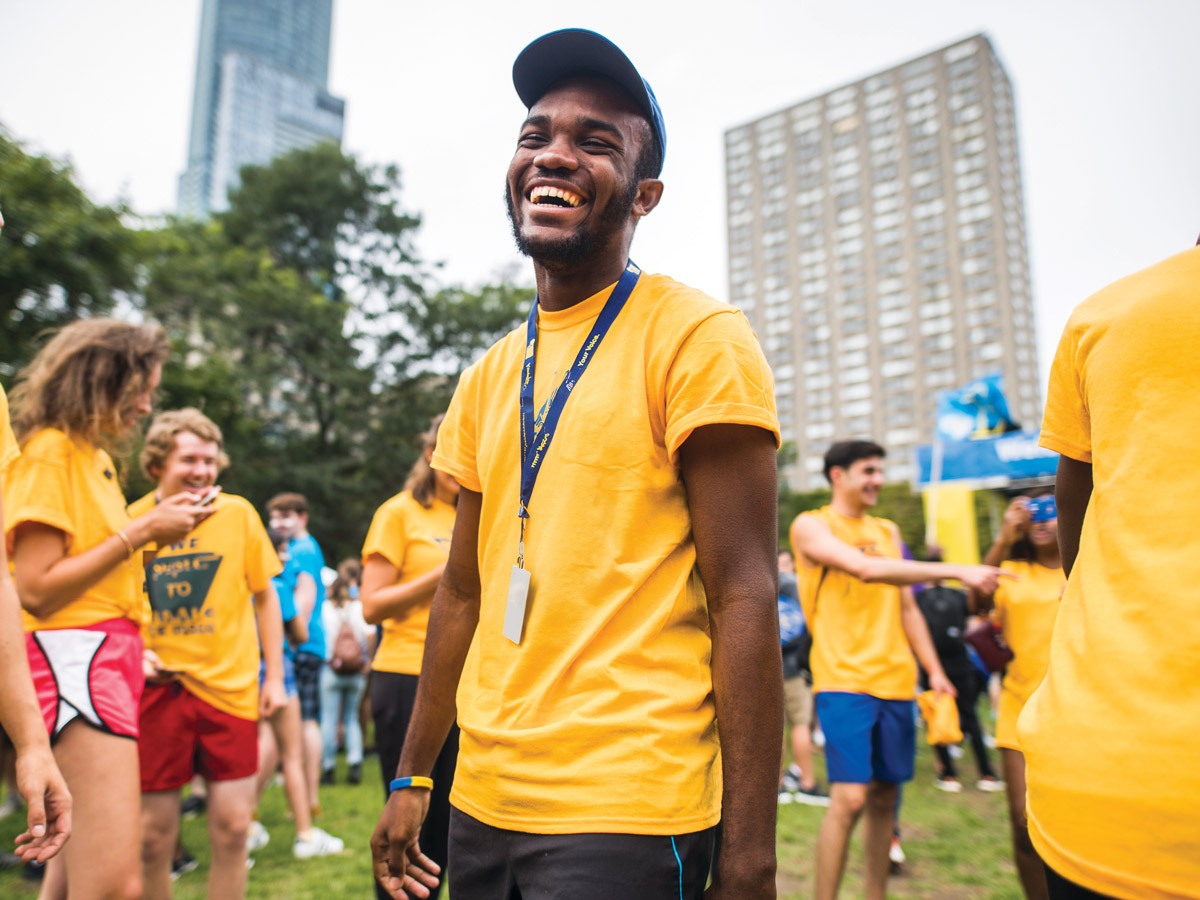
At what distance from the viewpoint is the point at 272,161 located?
30.9 meters

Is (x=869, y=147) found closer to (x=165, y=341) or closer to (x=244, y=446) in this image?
(x=244, y=446)

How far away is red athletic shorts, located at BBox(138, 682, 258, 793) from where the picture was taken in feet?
11.1

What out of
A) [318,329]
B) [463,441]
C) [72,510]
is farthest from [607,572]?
[318,329]

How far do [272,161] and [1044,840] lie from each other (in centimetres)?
3456

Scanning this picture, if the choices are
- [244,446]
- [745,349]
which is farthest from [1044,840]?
[244,446]

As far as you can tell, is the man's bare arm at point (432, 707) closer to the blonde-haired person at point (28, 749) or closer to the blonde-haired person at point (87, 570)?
the blonde-haired person at point (28, 749)

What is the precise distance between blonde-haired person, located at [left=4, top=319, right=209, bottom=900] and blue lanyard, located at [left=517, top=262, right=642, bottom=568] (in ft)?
5.88

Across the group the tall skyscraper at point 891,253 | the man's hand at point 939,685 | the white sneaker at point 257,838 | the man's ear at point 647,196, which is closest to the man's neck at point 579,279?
the man's ear at point 647,196

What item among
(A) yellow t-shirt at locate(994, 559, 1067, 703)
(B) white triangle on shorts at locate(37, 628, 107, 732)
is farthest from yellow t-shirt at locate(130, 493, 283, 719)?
(A) yellow t-shirt at locate(994, 559, 1067, 703)

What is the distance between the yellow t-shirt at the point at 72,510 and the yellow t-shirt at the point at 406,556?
106cm

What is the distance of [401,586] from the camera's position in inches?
142

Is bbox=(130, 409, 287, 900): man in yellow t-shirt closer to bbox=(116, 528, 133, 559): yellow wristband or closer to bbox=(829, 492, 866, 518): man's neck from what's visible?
bbox=(116, 528, 133, 559): yellow wristband

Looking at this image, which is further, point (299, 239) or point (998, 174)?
point (998, 174)

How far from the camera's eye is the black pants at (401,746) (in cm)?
315
